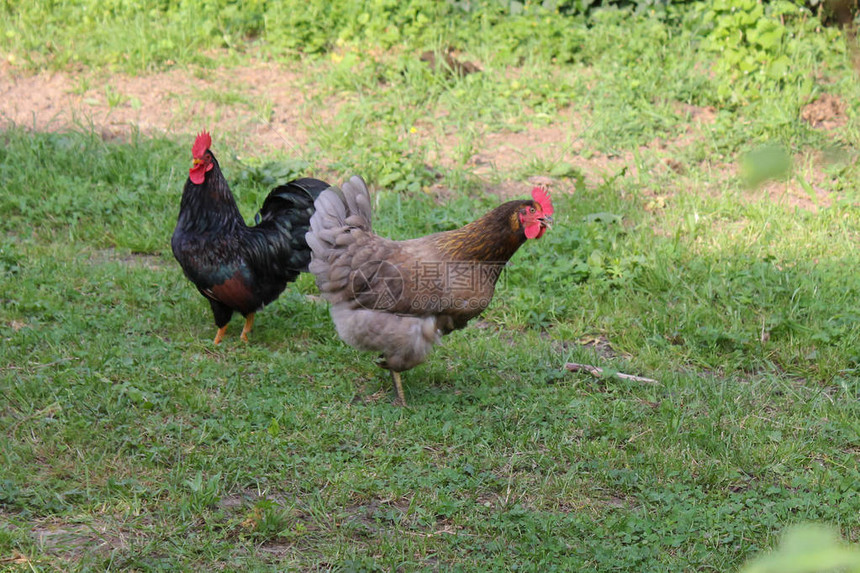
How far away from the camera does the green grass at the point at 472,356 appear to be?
11.7 feet

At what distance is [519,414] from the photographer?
4.52 m

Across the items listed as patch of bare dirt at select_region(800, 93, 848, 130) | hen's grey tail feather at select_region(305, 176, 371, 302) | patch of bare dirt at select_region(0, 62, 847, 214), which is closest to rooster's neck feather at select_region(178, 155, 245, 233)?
hen's grey tail feather at select_region(305, 176, 371, 302)

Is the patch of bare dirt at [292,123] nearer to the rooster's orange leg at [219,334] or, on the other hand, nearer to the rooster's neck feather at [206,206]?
the rooster's neck feather at [206,206]

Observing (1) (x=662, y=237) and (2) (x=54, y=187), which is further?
(2) (x=54, y=187)

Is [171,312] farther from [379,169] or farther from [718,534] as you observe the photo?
[718,534]

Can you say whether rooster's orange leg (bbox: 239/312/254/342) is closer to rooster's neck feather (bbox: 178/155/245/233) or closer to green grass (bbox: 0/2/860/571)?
green grass (bbox: 0/2/860/571)

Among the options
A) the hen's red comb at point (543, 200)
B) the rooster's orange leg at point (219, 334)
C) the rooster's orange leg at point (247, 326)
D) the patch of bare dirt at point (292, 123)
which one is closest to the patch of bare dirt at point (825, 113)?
the patch of bare dirt at point (292, 123)

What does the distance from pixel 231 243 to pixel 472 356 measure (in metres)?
1.63

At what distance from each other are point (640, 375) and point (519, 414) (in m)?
0.91

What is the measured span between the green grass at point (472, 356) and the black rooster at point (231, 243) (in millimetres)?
352

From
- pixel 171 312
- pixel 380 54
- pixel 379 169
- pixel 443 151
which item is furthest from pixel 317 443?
pixel 380 54

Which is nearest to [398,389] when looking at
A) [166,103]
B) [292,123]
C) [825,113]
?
[292,123]

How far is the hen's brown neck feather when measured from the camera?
438 cm

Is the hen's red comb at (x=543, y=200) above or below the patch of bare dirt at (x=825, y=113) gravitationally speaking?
above
